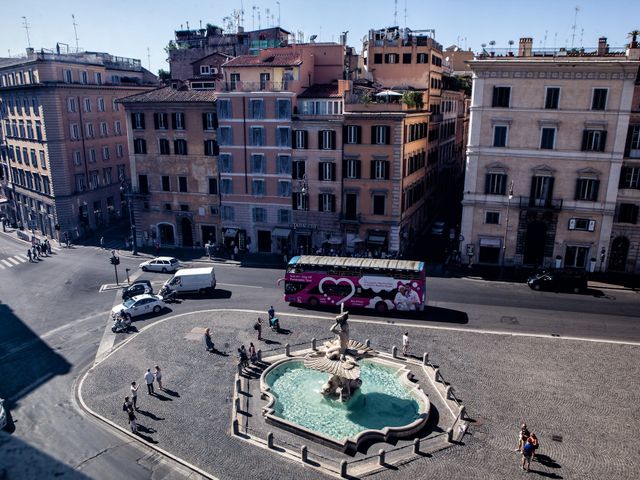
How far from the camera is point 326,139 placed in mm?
59250

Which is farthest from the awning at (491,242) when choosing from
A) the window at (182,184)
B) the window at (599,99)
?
the window at (182,184)

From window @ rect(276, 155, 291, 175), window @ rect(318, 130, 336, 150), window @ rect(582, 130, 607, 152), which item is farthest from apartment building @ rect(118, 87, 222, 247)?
window @ rect(582, 130, 607, 152)

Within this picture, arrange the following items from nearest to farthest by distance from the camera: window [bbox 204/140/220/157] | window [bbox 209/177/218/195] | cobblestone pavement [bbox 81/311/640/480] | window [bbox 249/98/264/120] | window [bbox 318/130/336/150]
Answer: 1. cobblestone pavement [bbox 81/311/640/480]
2. window [bbox 318/130/336/150]
3. window [bbox 249/98/264/120]
4. window [bbox 204/140/220/157]
5. window [bbox 209/177/218/195]

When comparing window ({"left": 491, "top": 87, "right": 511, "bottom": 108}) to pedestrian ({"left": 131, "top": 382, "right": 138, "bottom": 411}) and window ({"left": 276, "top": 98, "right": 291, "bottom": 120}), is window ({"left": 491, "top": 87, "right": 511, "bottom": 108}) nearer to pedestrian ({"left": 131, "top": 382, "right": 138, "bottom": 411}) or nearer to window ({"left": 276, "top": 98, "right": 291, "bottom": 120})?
window ({"left": 276, "top": 98, "right": 291, "bottom": 120})

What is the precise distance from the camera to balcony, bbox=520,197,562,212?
2154 inches

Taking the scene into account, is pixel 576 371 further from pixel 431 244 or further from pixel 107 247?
pixel 107 247

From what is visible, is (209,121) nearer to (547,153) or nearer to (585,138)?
(547,153)

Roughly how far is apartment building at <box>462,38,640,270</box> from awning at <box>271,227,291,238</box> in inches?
796

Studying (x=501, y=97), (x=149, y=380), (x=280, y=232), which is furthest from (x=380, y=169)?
(x=149, y=380)

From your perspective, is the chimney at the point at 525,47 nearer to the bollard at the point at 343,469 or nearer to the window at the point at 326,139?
the window at the point at 326,139

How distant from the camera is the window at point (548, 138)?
53.6m

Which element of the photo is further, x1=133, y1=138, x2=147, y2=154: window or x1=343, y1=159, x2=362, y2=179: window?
x1=133, y1=138, x2=147, y2=154: window

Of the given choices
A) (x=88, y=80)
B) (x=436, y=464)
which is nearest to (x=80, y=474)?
(x=436, y=464)

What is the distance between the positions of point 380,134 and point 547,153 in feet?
56.2
